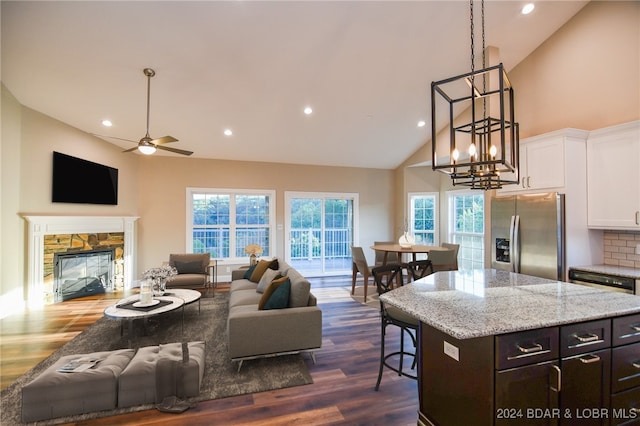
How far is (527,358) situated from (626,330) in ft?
2.64

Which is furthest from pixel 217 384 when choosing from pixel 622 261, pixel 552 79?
pixel 552 79

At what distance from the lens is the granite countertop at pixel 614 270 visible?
2.96 metres

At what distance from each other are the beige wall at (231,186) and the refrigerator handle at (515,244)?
4.17m

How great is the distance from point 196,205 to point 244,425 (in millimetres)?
5520

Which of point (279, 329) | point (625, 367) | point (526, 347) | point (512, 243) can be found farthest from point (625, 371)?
point (279, 329)

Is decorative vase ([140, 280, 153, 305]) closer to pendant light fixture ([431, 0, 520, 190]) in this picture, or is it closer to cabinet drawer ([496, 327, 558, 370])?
pendant light fixture ([431, 0, 520, 190])

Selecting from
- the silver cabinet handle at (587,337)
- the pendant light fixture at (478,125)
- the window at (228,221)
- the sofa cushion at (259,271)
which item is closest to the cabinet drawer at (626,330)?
the silver cabinet handle at (587,337)

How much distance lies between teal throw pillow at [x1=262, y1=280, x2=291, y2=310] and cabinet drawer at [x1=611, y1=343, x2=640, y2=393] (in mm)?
2538

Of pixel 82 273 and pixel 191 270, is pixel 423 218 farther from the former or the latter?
pixel 82 273

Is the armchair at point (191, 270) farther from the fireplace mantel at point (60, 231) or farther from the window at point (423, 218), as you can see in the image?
the window at point (423, 218)

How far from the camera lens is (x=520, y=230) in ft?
12.5

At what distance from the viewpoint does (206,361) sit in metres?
3.12

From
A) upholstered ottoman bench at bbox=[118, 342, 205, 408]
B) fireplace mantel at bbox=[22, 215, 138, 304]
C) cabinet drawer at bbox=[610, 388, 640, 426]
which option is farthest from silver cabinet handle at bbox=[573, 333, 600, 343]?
fireplace mantel at bbox=[22, 215, 138, 304]

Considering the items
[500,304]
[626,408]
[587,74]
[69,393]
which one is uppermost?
[587,74]
